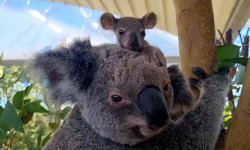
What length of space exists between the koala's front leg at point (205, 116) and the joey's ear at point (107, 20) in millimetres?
1782

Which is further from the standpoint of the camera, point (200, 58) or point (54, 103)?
point (200, 58)

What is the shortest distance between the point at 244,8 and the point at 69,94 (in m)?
3.16

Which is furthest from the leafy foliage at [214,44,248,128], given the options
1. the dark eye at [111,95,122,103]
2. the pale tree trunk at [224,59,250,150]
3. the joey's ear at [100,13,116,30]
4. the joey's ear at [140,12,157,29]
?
the joey's ear at [100,13,116,30]

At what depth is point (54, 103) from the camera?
58.4 inches

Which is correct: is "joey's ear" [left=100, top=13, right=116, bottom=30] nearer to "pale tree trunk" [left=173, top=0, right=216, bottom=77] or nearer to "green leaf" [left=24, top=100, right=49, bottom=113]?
"pale tree trunk" [left=173, top=0, right=216, bottom=77]

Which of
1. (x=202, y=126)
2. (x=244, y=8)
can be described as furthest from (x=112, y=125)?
(x=244, y=8)

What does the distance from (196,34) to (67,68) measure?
69 centimetres

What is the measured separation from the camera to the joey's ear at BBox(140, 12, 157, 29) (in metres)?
3.05

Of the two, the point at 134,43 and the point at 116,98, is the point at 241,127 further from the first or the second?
the point at 134,43

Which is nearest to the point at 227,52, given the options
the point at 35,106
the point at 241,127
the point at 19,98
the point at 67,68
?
the point at 241,127

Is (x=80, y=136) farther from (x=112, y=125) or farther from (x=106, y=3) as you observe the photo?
(x=106, y=3)

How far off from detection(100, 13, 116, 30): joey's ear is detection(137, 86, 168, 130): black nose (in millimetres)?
2103

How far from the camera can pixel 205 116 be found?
1479mm

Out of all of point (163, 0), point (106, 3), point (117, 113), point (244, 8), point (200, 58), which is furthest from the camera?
point (106, 3)
